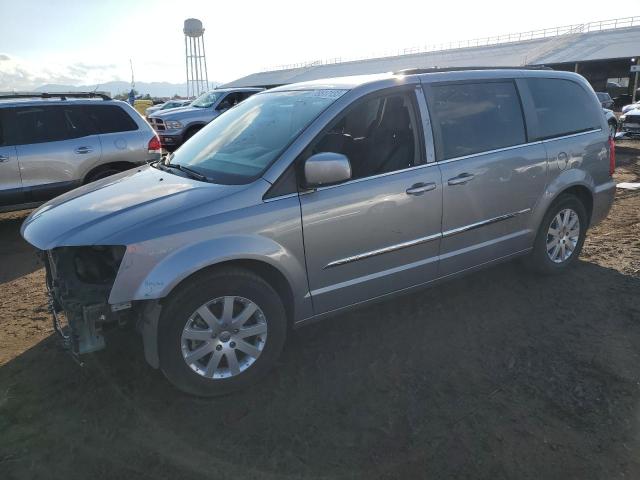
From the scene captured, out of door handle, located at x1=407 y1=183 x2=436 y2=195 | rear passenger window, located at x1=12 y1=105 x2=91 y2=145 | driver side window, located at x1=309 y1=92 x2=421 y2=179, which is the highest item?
rear passenger window, located at x1=12 y1=105 x2=91 y2=145

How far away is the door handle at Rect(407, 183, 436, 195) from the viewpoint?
11.6 feet

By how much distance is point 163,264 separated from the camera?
2.77m

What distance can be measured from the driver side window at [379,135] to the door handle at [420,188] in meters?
0.16

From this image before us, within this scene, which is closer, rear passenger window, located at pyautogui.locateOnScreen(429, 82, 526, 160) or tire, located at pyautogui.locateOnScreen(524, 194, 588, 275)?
rear passenger window, located at pyautogui.locateOnScreen(429, 82, 526, 160)

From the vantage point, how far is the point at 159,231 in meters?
2.78

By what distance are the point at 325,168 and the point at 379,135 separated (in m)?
0.80

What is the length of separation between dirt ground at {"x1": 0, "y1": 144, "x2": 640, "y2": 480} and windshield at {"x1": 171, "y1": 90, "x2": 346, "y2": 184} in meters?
1.36

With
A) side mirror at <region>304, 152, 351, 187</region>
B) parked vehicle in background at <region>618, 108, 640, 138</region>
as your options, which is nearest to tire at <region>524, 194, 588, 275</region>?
side mirror at <region>304, 152, 351, 187</region>

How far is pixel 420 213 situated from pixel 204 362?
5.90ft

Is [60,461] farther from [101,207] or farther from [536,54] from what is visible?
[536,54]

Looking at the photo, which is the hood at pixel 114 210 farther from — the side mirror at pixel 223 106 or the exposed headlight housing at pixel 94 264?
the side mirror at pixel 223 106

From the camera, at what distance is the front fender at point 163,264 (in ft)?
8.98

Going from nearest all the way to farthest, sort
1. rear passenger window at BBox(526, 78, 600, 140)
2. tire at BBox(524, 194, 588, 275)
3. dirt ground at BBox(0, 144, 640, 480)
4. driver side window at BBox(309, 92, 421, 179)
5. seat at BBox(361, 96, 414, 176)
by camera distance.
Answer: dirt ground at BBox(0, 144, 640, 480), driver side window at BBox(309, 92, 421, 179), seat at BBox(361, 96, 414, 176), rear passenger window at BBox(526, 78, 600, 140), tire at BBox(524, 194, 588, 275)

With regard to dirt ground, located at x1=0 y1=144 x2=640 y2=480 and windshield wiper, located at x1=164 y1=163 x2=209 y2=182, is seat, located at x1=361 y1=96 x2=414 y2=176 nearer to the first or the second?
windshield wiper, located at x1=164 y1=163 x2=209 y2=182
